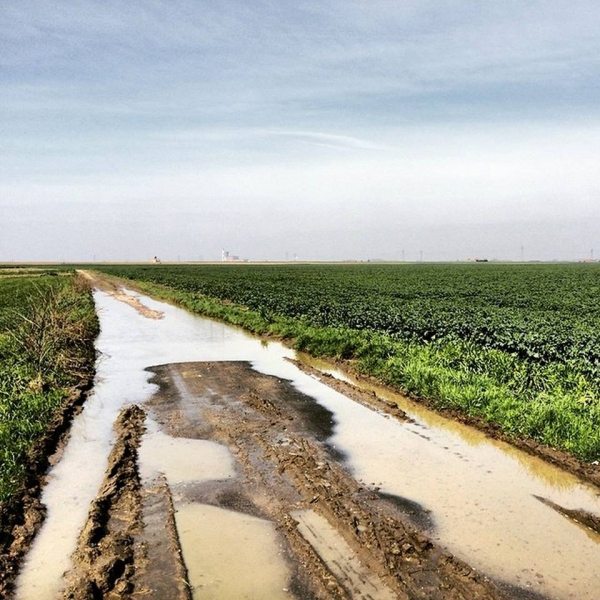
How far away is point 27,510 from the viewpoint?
23.2 feet

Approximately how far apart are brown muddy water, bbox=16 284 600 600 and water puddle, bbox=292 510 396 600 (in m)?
0.05

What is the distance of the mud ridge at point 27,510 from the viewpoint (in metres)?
5.86

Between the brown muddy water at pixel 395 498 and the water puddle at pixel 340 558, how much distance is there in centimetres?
5

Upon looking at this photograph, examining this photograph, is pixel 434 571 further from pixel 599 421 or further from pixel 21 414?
pixel 21 414

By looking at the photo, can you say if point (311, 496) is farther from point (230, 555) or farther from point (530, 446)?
point (530, 446)

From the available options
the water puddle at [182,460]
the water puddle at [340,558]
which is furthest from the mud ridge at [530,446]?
the water puddle at [182,460]

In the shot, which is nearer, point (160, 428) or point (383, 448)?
point (383, 448)

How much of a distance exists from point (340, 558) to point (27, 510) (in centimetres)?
390

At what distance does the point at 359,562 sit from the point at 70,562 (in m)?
2.89

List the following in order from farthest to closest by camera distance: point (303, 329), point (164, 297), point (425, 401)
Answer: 1. point (164, 297)
2. point (303, 329)
3. point (425, 401)

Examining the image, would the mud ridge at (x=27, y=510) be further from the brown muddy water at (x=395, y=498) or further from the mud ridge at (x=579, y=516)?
the mud ridge at (x=579, y=516)

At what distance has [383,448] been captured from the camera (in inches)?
375

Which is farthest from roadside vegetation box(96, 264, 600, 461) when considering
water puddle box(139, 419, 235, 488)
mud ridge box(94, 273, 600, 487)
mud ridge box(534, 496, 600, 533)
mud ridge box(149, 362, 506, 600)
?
water puddle box(139, 419, 235, 488)

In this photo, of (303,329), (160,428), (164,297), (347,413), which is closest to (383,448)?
(347,413)
